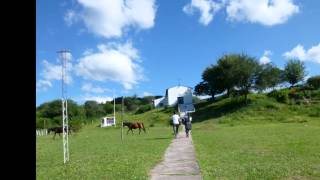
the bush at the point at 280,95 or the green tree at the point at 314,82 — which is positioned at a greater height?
the green tree at the point at 314,82

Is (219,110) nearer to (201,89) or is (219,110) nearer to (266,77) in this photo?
(266,77)

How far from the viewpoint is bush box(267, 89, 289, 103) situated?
78.5 m

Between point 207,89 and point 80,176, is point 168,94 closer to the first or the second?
point 207,89

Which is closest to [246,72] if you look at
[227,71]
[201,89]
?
[227,71]

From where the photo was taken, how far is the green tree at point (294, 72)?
313ft

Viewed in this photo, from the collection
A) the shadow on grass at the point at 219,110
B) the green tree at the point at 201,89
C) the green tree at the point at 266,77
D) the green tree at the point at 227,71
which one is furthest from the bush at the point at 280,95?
the green tree at the point at 201,89

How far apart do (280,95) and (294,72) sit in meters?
17.0

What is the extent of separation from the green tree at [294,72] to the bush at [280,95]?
1292 centimetres

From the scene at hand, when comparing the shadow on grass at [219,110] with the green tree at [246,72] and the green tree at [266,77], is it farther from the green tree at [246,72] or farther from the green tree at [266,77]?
the green tree at [266,77]

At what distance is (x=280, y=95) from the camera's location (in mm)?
80875

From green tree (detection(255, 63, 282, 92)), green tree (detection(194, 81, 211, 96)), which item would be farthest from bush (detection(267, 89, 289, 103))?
green tree (detection(194, 81, 211, 96))

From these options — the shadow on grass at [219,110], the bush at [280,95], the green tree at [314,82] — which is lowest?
the shadow on grass at [219,110]

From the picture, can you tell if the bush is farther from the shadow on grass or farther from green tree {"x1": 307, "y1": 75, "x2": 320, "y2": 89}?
green tree {"x1": 307, "y1": 75, "x2": 320, "y2": 89}
